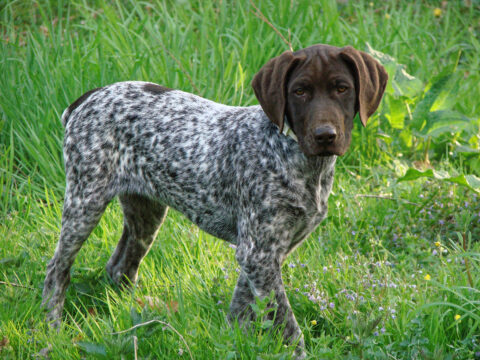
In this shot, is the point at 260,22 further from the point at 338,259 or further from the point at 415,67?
the point at 338,259

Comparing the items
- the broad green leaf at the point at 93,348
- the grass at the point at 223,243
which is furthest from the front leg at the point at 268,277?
the broad green leaf at the point at 93,348

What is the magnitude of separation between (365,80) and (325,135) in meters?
0.42

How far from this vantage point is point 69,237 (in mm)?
3977

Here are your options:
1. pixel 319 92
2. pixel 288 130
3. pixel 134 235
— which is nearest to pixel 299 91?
pixel 319 92

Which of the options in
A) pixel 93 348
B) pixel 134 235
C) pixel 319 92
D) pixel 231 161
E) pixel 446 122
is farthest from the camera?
pixel 446 122

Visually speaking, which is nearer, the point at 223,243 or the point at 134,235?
the point at 134,235

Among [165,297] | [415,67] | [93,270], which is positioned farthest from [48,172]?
[415,67]

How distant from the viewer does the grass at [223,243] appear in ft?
10.4

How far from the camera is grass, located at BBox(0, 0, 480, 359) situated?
124 inches

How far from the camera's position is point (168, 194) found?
12.7 ft

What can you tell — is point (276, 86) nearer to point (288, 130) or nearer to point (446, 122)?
point (288, 130)

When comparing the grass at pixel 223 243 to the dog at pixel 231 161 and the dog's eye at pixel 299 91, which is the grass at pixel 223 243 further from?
the dog's eye at pixel 299 91

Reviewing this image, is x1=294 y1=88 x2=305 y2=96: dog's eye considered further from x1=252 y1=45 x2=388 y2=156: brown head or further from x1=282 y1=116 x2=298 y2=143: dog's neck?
x1=282 y1=116 x2=298 y2=143: dog's neck

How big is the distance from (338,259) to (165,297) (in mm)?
1132
